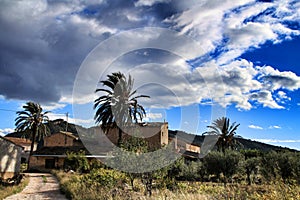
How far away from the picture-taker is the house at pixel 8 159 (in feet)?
93.2

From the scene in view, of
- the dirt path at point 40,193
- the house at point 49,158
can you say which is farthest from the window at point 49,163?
the dirt path at point 40,193

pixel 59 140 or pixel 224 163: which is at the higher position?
pixel 59 140

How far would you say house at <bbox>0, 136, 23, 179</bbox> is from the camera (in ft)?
93.2

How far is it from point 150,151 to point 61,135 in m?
41.1

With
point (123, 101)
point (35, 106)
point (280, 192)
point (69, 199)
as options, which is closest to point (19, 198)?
point (69, 199)

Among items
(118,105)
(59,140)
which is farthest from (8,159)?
(59,140)

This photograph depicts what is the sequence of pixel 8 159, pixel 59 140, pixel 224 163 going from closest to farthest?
pixel 224 163
pixel 8 159
pixel 59 140

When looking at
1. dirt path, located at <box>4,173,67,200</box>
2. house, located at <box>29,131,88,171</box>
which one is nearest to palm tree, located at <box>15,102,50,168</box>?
house, located at <box>29,131,88,171</box>

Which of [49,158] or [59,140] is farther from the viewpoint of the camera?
[59,140]

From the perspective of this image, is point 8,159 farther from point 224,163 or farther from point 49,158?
point 224,163

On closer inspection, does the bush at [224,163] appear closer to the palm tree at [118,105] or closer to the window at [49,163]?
Result: the palm tree at [118,105]

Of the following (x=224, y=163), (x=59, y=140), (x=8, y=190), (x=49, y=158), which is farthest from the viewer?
(x=59, y=140)

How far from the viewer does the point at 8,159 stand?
2941cm

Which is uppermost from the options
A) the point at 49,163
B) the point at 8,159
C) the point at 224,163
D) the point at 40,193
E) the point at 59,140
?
the point at 59,140
